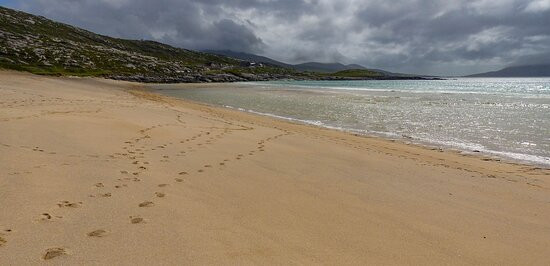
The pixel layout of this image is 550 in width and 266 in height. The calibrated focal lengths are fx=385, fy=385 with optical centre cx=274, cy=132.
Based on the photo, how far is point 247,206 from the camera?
22.1 ft

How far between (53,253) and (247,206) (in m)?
3.06

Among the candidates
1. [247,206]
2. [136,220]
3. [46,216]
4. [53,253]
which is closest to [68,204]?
[46,216]

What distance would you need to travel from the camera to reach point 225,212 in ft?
20.9

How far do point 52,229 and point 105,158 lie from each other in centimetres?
441

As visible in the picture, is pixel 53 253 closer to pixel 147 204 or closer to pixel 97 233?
pixel 97 233

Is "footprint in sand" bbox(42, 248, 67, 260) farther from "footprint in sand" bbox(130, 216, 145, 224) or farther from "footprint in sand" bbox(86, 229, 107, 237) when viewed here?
"footprint in sand" bbox(130, 216, 145, 224)

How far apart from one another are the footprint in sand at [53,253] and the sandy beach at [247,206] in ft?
0.08

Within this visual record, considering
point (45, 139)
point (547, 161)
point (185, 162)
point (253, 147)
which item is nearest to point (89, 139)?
point (45, 139)

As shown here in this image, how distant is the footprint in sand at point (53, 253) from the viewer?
4453 mm

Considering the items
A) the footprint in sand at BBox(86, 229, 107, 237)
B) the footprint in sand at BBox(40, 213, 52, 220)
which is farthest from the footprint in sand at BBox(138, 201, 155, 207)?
the footprint in sand at BBox(40, 213, 52, 220)

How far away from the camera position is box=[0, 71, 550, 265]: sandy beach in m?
4.94

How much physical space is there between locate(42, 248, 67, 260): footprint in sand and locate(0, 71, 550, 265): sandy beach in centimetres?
2

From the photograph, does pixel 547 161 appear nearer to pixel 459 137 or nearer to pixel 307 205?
pixel 459 137

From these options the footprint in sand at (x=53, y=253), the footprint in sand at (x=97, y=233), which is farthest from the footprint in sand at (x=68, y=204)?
the footprint in sand at (x=53, y=253)
